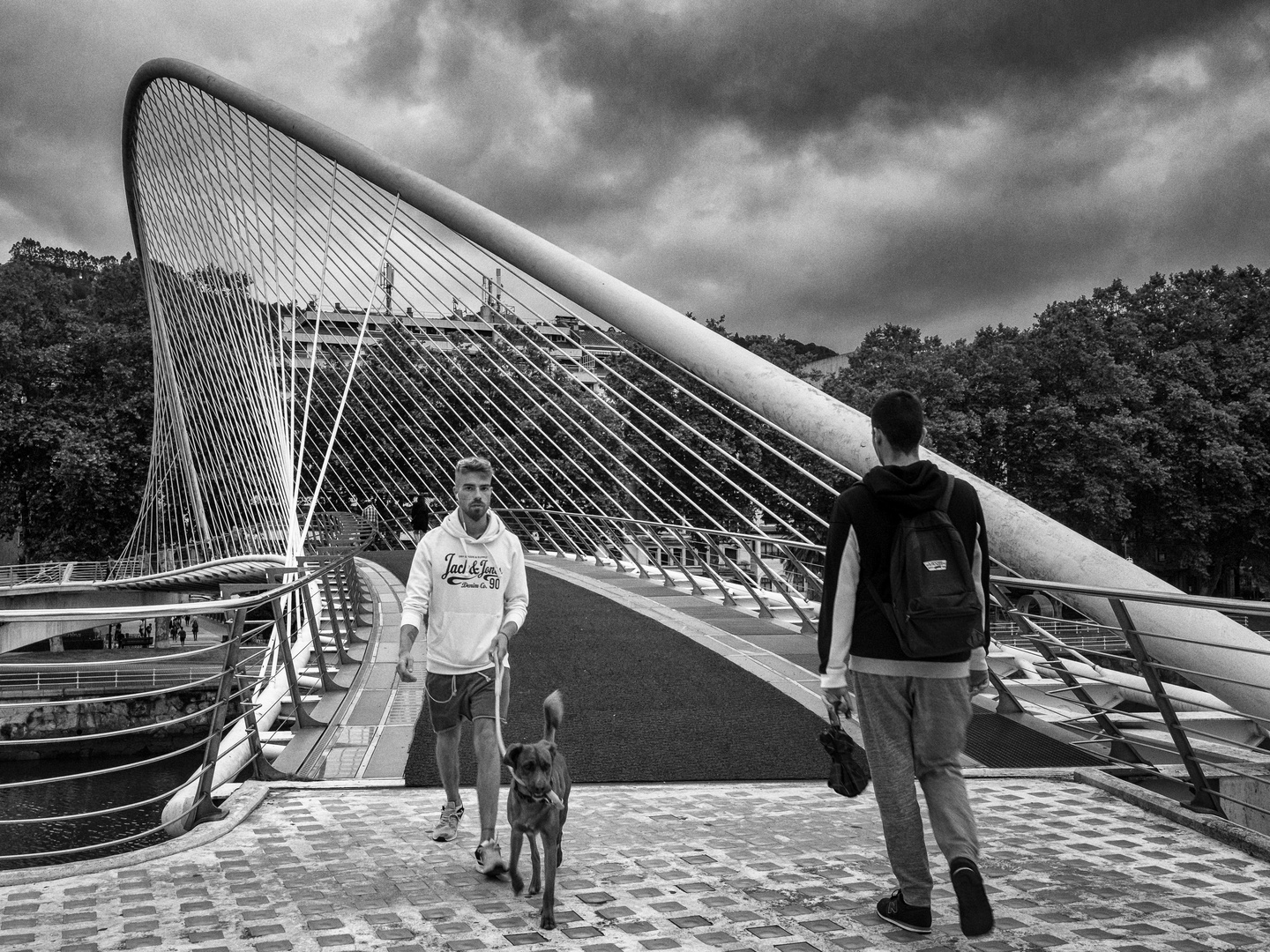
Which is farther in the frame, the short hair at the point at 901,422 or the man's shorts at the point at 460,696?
the man's shorts at the point at 460,696

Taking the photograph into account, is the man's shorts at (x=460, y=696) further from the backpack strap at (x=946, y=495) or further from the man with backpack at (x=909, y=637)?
the backpack strap at (x=946, y=495)

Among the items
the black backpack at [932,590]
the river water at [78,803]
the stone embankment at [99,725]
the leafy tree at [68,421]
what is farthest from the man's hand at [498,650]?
the leafy tree at [68,421]

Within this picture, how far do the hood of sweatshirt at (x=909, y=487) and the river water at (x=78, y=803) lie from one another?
49.4 ft

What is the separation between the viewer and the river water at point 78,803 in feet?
58.7

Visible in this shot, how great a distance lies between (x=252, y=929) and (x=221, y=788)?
183 centimetres

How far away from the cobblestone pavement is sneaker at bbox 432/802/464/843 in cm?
5

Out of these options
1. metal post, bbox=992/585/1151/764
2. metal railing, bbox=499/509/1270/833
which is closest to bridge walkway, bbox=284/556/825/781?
metal railing, bbox=499/509/1270/833

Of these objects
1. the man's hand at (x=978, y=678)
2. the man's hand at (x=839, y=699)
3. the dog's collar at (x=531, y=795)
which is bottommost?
the dog's collar at (x=531, y=795)

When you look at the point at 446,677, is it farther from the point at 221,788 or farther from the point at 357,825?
the point at 221,788

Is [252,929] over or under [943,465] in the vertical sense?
under

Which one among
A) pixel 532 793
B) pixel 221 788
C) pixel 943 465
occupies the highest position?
pixel 943 465

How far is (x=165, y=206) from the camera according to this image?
2258 centimetres

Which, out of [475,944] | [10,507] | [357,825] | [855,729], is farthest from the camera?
[10,507]

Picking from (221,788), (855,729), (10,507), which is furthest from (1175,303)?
(10,507)
